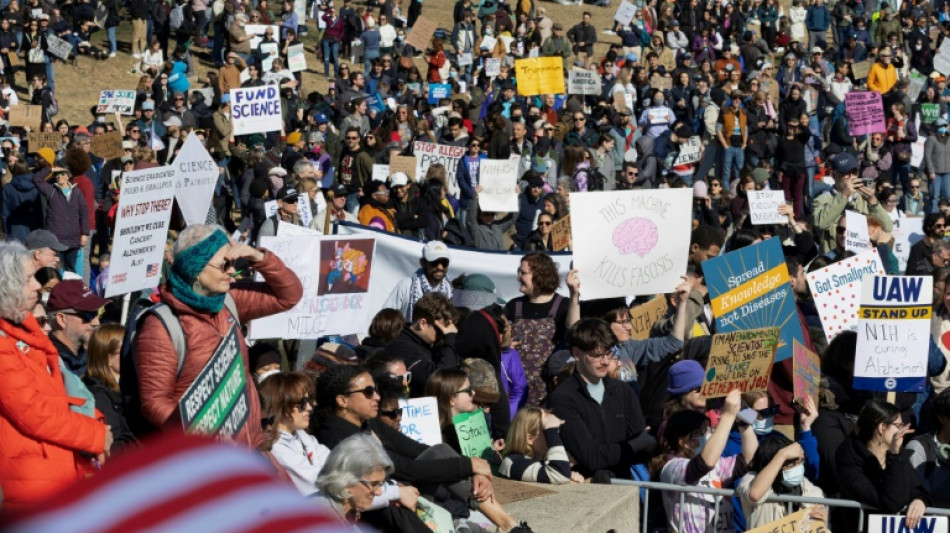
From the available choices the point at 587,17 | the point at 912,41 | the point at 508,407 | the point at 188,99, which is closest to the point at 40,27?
the point at 188,99

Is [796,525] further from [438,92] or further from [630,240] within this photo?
[438,92]

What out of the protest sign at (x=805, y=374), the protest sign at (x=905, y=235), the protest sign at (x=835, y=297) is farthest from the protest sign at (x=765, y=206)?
the protest sign at (x=805, y=374)

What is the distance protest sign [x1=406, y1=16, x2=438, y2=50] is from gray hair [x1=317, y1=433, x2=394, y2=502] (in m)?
23.6

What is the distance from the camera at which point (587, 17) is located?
3155 centimetres

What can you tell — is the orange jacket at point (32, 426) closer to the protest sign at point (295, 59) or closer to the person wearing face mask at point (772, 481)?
the person wearing face mask at point (772, 481)

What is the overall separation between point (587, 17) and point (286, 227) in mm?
22247

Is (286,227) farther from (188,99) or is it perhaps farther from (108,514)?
(188,99)

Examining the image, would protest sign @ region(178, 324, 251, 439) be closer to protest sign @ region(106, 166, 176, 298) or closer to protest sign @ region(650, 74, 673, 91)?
protest sign @ region(106, 166, 176, 298)

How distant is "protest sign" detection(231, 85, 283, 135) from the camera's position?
57.9 feet

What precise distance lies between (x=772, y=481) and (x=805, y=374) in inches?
46.5

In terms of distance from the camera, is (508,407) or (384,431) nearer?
(384,431)

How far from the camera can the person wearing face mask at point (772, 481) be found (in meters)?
6.40

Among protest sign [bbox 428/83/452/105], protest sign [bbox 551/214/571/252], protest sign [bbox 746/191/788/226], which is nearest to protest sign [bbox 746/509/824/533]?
protest sign [bbox 551/214/571/252]

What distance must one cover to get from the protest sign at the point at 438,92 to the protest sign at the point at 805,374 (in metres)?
15.9
